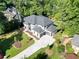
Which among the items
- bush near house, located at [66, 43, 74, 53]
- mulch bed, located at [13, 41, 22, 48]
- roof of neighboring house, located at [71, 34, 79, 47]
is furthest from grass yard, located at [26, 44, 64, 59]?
mulch bed, located at [13, 41, 22, 48]

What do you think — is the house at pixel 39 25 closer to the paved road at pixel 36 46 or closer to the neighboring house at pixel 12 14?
the paved road at pixel 36 46

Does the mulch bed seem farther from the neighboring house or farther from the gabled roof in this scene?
the neighboring house

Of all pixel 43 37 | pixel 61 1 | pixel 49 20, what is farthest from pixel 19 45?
pixel 61 1

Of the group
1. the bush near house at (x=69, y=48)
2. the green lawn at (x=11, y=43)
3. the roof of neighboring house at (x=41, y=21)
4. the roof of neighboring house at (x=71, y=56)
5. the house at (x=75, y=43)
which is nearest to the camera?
the roof of neighboring house at (x=71, y=56)

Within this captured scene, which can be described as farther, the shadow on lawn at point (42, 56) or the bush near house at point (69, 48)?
the shadow on lawn at point (42, 56)

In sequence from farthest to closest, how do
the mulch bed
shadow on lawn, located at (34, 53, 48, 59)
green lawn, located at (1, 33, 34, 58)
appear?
the mulch bed < green lawn, located at (1, 33, 34, 58) < shadow on lawn, located at (34, 53, 48, 59)

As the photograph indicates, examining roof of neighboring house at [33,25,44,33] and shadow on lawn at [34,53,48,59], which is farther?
roof of neighboring house at [33,25,44,33]

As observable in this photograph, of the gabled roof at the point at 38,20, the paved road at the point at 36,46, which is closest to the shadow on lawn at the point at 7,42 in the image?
the paved road at the point at 36,46

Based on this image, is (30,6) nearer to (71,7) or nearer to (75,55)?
(71,7)
